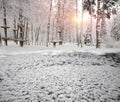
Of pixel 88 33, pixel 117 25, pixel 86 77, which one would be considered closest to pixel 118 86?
pixel 86 77

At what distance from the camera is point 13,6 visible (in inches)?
770

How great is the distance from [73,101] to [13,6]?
1709 cm

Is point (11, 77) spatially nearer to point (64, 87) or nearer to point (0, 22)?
point (64, 87)

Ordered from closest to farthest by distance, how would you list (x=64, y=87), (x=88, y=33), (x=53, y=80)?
(x=64, y=87) < (x=53, y=80) < (x=88, y=33)

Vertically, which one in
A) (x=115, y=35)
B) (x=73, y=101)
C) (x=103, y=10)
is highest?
(x=103, y=10)

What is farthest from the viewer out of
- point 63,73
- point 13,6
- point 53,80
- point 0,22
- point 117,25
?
point 117,25

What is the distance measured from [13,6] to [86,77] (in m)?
15.1

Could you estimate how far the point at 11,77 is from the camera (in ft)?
21.1

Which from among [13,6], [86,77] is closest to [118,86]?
[86,77]

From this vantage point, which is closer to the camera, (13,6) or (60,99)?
(60,99)

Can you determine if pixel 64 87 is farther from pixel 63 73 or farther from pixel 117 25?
pixel 117 25

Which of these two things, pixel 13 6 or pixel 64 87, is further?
pixel 13 6

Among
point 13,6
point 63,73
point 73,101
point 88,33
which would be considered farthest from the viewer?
point 88,33

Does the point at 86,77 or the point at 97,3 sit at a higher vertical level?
the point at 97,3
